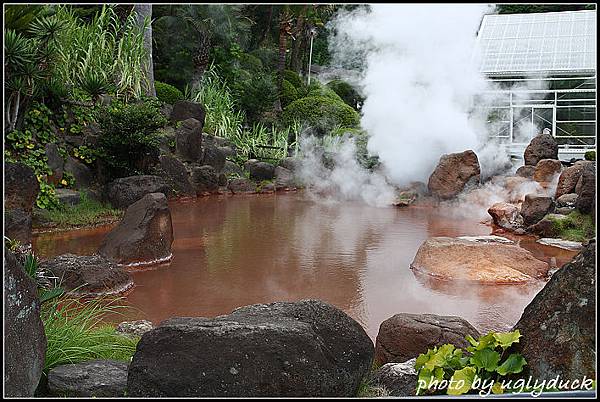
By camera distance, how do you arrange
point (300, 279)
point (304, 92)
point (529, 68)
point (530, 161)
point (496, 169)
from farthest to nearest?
point (304, 92)
point (529, 68)
point (496, 169)
point (530, 161)
point (300, 279)

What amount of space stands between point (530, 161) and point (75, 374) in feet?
39.9

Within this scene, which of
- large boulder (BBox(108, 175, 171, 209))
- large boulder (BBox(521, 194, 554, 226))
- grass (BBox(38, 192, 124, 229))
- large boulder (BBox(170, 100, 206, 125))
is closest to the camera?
grass (BBox(38, 192, 124, 229))

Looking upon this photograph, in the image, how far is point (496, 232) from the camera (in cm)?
962

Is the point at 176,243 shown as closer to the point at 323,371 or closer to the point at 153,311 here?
the point at 153,311

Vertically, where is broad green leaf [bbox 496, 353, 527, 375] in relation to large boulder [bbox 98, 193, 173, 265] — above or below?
above

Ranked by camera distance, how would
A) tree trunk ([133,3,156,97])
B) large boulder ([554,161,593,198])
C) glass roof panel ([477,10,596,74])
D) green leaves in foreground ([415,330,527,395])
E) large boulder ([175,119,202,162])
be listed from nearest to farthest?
green leaves in foreground ([415,330,527,395]) < large boulder ([554,161,593,198]) < large boulder ([175,119,202,162]) < tree trunk ([133,3,156,97]) < glass roof panel ([477,10,596,74])

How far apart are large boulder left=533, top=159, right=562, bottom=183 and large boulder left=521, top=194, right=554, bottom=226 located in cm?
277

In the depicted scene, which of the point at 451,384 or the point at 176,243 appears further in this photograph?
the point at 176,243

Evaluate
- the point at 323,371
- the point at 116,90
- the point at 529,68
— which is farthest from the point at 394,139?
the point at 323,371

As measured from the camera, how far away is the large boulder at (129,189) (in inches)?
394

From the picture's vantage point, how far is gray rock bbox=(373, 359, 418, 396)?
2941mm

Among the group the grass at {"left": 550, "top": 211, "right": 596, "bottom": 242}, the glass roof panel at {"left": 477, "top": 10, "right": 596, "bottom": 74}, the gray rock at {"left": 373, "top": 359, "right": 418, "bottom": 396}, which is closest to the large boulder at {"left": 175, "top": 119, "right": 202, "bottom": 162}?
the grass at {"left": 550, "top": 211, "right": 596, "bottom": 242}

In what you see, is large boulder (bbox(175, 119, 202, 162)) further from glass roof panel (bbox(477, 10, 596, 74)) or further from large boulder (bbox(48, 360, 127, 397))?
large boulder (bbox(48, 360, 127, 397))

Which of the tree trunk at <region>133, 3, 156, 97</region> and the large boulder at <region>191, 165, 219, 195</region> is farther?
the tree trunk at <region>133, 3, 156, 97</region>
